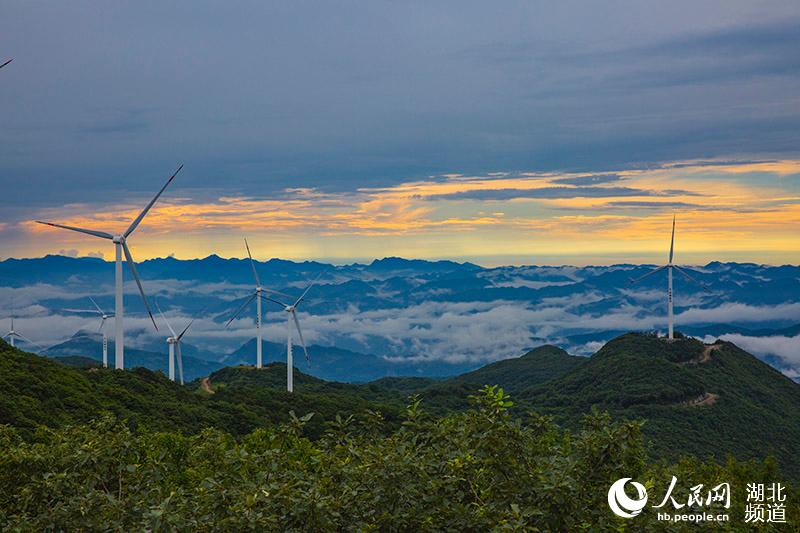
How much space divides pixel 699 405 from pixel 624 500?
16527cm

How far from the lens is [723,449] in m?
142

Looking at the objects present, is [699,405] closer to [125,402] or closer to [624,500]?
[125,402]

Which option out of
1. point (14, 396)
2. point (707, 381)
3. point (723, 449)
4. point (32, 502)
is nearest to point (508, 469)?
point (32, 502)

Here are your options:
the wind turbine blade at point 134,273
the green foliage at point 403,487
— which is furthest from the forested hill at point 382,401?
the green foliage at point 403,487

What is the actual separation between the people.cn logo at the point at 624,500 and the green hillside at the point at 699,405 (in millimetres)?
123229

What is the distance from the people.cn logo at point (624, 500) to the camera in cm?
1552

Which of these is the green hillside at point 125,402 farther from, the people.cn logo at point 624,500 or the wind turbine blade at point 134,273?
the people.cn logo at point 624,500

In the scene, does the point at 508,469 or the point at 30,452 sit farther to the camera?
the point at 30,452

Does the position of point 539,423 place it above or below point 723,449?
above

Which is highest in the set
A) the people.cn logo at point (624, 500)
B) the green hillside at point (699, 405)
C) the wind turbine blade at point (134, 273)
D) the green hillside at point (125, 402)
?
the wind turbine blade at point (134, 273)

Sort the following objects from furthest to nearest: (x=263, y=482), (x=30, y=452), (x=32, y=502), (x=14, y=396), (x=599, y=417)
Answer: (x=14, y=396) < (x=30, y=452) < (x=32, y=502) < (x=599, y=417) < (x=263, y=482)

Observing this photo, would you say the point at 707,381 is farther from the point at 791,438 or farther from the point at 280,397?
the point at 280,397

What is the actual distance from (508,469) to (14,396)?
6036 cm

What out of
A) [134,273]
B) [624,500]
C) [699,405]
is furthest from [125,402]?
[699,405]
